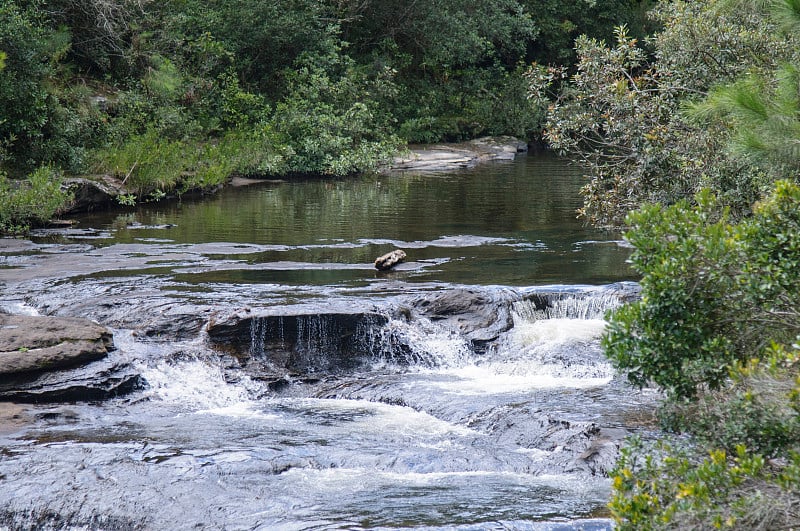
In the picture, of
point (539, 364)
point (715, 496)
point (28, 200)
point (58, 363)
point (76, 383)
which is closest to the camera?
point (715, 496)

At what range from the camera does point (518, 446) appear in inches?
331

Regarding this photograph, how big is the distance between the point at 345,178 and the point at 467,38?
27.6ft

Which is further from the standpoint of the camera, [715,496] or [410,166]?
[410,166]

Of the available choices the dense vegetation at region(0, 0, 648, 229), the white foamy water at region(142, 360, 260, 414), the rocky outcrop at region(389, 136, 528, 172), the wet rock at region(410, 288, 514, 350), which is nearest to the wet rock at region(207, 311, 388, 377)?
the white foamy water at region(142, 360, 260, 414)

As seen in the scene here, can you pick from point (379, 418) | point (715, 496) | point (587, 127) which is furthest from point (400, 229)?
point (715, 496)

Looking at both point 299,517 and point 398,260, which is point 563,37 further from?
point 299,517

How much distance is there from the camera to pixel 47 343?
1001cm

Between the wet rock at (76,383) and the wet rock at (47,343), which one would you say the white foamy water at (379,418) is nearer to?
the wet rock at (76,383)

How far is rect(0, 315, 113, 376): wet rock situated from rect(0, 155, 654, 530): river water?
0.41m

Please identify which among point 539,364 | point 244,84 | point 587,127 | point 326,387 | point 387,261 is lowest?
point 326,387

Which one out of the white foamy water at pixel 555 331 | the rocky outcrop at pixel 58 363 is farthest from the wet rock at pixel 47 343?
the white foamy water at pixel 555 331

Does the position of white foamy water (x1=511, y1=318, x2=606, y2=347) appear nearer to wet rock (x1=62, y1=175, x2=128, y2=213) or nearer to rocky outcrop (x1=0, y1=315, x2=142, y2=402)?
rocky outcrop (x1=0, y1=315, x2=142, y2=402)

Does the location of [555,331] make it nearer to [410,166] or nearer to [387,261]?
[387,261]

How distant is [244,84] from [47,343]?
68.6 feet
